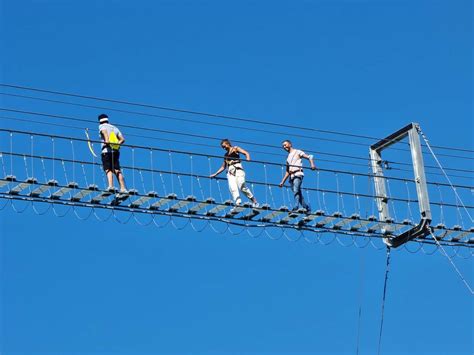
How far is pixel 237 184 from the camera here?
1294 inches

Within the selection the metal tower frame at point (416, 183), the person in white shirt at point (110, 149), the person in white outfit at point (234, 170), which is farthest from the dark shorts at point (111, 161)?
the metal tower frame at point (416, 183)

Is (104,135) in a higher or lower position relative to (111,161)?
higher

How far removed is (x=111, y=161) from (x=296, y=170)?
15.0 feet

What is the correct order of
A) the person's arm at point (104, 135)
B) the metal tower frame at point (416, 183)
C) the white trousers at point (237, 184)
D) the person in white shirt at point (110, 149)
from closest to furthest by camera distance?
the person in white shirt at point (110, 149), the person's arm at point (104, 135), the white trousers at point (237, 184), the metal tower frame at point (416, 183)

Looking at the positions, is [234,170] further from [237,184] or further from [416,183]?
[416,183]

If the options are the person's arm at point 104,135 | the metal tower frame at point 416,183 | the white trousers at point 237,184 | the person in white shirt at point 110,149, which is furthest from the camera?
the metal tower frame at point 416,183

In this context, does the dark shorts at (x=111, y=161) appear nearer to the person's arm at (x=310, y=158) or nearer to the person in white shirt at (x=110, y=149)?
the person in white shirt at (x=110, y=149)

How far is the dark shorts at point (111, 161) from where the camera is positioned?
102ft

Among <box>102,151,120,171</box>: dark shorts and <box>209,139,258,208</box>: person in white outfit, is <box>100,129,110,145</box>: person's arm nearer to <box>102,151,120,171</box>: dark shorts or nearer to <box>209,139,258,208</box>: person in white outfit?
<box>102,151,120,171</box>: dark shorts

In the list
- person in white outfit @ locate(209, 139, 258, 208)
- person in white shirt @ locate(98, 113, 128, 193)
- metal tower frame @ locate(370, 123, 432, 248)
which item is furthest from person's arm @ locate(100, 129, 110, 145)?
metal tower frame @ locate(370, 123, 432, 248)

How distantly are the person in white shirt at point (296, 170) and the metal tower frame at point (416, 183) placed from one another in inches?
78.9

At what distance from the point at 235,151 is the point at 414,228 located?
4420mm

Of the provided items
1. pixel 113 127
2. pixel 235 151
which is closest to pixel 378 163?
pixel 235 151

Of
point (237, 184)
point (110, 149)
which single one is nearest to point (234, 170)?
point (237, 184)
